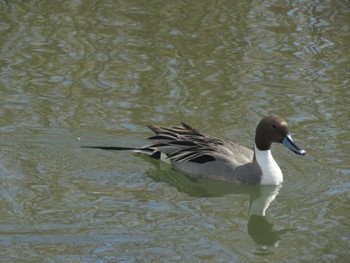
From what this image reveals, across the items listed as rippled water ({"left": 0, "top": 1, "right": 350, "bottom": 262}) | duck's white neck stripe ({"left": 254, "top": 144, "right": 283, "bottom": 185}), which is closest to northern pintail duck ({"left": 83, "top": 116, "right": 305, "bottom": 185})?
duck's white neck stripe ({"left": 254, "top": 144, "right": 283, "bottom": 185})

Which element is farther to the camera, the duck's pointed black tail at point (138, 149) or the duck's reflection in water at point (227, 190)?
the duck's pointed black tail at point (138, 149)

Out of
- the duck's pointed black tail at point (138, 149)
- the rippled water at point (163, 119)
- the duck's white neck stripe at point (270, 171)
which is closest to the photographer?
the rippled water at point (163, 119)

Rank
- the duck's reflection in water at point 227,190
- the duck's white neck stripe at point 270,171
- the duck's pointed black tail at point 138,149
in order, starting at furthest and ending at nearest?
the duck's pointed black tail at point 138,149 < the duck's white neck stripe at point 270,171 < the duck's reflection in water at point 227,190

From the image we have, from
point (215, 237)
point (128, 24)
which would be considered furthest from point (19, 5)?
point (215, 237)

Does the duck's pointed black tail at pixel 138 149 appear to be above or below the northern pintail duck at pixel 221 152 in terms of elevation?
below

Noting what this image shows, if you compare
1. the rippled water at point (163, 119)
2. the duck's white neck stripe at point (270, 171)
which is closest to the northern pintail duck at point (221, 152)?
the duck's white neck stripe at point (270, 171)

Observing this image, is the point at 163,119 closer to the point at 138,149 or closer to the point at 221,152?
the point at 138,149

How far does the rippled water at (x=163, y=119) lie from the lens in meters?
8.14

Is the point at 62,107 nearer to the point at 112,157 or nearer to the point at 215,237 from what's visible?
the point at 112,157

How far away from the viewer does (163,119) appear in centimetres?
1091

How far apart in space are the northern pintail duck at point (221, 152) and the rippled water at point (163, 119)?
0.13 metres

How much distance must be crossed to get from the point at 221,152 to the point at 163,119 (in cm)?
116

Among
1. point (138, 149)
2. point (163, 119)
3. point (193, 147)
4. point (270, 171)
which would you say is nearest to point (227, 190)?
point (270, 171)

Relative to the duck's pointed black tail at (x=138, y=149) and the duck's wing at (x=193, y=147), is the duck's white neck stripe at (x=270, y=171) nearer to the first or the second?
the duck's wing at (x=193, y=147)
